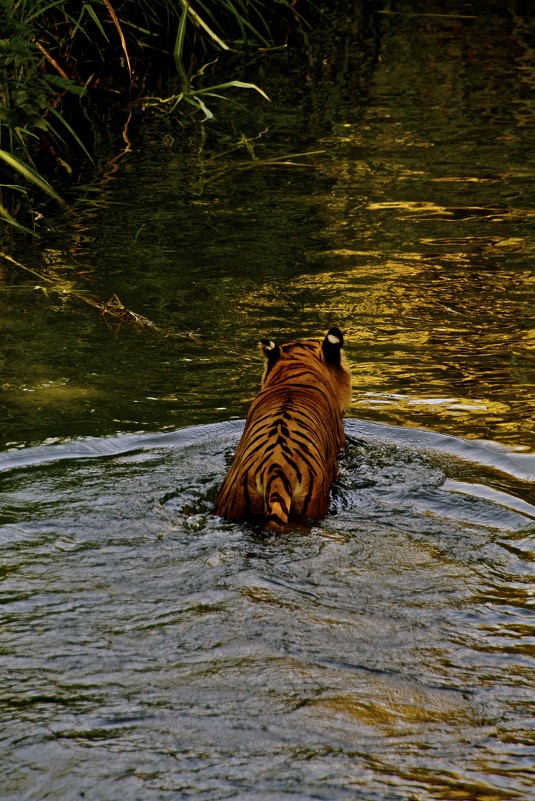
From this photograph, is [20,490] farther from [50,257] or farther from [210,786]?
[50,257]

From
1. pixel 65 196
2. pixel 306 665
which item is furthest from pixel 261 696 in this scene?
pixel 65 196

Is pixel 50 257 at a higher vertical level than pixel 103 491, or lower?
higher

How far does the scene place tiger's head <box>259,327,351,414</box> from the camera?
18.3 feet

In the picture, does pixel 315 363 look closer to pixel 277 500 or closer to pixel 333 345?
pixel 333 345

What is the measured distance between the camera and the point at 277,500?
14.9 ft

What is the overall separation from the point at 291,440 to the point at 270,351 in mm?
843

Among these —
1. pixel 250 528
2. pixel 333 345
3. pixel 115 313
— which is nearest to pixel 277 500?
pixel 250 528

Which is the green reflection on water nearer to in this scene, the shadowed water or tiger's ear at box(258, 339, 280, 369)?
tiger's ear at box(258, 339, 280, 369)

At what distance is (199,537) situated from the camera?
4.61 metres

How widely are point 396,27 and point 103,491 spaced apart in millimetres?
12989

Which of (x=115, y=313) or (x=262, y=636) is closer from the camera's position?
(x=262, y=636)

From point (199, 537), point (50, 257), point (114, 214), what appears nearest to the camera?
point (199, 537)

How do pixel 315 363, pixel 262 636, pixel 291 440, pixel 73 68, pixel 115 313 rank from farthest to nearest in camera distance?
1. pixel 73 68
2. pixel 115 313
3. pixel 315 363
4. pixel 291 440
5. pixel 262 636

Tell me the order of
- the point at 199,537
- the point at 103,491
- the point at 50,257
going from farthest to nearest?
the point at 50,257, the point at 103,491, the point at 199,537
